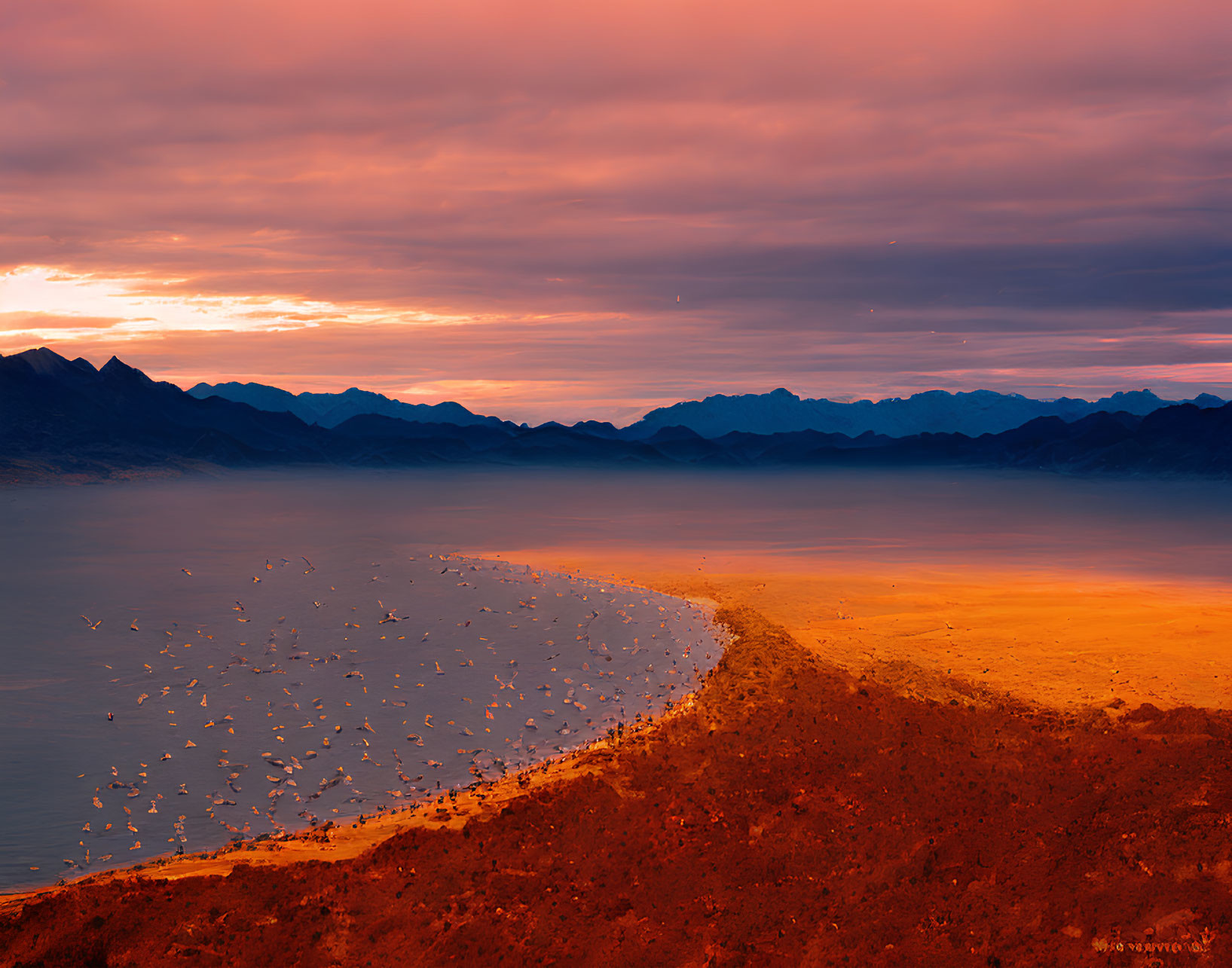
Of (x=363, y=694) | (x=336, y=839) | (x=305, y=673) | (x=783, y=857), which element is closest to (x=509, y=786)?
(x=336, y=839)

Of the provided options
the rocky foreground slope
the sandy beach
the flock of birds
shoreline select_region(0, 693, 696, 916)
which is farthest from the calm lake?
the rocky foreground slope

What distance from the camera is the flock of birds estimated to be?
21312 millimetres

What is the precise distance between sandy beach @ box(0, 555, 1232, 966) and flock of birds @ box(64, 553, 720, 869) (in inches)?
86.2

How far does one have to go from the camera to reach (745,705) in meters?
25.5

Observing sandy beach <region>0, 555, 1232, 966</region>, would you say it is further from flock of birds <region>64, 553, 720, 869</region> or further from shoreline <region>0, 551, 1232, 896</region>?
flock of birds <region>64, 553, 720, 869</region>

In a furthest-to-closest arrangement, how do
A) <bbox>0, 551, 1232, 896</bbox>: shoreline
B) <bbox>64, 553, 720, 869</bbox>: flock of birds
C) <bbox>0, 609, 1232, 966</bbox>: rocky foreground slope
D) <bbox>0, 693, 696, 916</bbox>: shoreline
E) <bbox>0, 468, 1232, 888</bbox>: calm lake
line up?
1. <bbox>0, 468, 1232, 888</bbox>: calm lake
2. <bbox>64, 553, 720, 869</bbox>: flock of birds
3. <bbox>0, 551, 1232, 896</bbox>: shoreline
4. <bbox>0, 693, 696, 916</bbox>: shoreline
5. <bbox>0, 609, 1232, 966</bbox>: rocky foreground slope

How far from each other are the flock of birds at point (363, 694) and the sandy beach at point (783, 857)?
2.19 metres

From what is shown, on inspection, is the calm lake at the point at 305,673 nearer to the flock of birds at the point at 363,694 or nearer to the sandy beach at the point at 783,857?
the flock of birds at the point at 363,694

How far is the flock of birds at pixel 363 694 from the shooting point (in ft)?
69.9

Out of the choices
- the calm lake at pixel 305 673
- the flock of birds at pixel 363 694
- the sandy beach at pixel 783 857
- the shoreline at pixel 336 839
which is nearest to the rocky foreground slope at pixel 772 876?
the sandy beach at pixel 783 857

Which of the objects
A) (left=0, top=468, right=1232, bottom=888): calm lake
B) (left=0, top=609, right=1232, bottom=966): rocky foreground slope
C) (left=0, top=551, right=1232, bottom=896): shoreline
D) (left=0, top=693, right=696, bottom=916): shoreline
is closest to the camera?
(left=0, top=609, right=1232, bottom=966): rocky foreground slope

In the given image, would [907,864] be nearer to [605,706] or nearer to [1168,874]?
[1168,874]

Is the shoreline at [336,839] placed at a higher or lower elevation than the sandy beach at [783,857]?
lower

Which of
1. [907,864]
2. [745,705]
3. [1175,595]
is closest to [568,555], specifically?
[1175,595]
